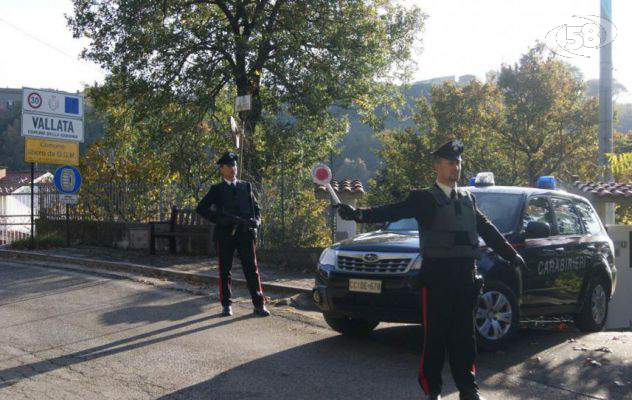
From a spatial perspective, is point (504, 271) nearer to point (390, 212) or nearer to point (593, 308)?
point (593, 308)

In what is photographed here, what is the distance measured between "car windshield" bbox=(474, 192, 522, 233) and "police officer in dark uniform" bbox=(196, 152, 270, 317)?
2.60 meters

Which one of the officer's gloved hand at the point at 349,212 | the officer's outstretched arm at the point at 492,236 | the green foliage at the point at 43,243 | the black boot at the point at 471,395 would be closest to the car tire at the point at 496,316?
the officer's outstretched arm at the point at 492,236

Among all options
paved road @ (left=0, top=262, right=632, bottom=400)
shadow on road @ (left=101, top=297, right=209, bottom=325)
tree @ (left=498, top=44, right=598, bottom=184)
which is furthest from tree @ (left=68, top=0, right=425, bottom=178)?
tree @ (left=498, top=44, right=598, bottom=184)

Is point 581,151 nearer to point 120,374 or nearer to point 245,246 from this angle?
point 245,246

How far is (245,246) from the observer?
802 cm

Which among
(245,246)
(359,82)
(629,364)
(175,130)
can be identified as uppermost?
(359,82)

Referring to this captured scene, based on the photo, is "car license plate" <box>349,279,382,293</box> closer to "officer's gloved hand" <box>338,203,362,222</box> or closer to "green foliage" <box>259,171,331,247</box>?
"officer's gloved hand" <box>338,203,362,222</box>

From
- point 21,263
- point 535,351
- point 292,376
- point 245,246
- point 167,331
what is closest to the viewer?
point 292,376

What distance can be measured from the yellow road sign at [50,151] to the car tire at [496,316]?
13316 millimetres

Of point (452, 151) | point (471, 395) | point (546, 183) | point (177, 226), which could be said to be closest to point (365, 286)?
point (471, 395)

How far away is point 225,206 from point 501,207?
122 inches

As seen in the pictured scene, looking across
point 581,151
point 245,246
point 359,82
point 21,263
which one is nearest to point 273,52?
→ point 359,82

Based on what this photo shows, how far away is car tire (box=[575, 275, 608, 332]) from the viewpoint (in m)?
7.92

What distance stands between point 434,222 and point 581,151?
→ 3779 cm
